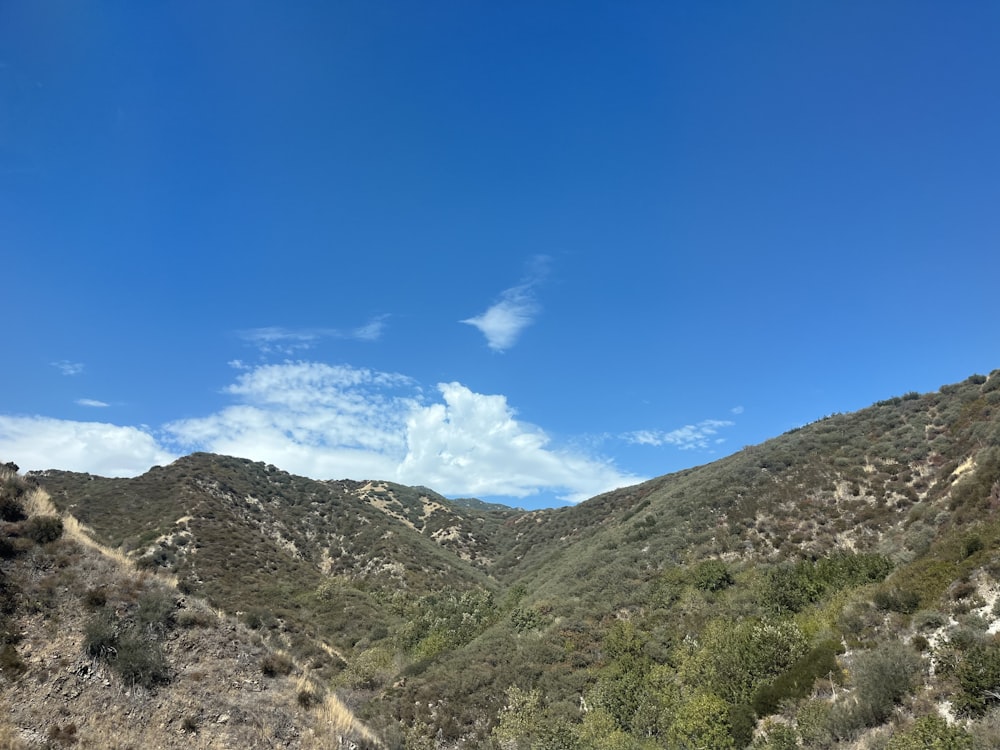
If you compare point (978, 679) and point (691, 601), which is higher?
point (978, 679)

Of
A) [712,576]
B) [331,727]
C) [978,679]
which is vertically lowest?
[331,727]

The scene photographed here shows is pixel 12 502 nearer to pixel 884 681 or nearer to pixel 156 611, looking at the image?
pixel 156 611

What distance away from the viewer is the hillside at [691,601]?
52.5ft

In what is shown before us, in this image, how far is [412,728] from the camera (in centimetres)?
2717

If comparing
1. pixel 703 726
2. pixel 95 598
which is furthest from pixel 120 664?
pixel 703 726

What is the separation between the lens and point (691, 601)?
30.5 meters

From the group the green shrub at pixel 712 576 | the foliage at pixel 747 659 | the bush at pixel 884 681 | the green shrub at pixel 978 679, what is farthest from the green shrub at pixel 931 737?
the green shrub at pixel 712 576

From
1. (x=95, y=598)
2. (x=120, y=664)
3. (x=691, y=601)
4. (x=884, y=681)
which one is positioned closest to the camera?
(x=120, y=664)

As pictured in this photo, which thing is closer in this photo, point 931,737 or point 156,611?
point 931,737

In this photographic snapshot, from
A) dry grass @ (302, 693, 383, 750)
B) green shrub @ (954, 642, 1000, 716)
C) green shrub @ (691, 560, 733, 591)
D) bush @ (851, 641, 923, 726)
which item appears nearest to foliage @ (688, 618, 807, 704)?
bush @ (851, 641, 923, 726)

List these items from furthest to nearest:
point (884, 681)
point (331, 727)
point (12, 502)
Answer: point (12, 502) → point (331, 727) → point (884, 681)

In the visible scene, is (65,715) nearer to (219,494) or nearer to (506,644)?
(506,644)

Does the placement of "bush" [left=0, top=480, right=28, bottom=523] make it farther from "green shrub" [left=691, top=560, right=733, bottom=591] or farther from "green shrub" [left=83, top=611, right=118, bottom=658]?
"green shrub" [left=691, top=560, right=733, bottom=591]

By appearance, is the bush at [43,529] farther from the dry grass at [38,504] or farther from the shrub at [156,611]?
the shrub at [156,611]
